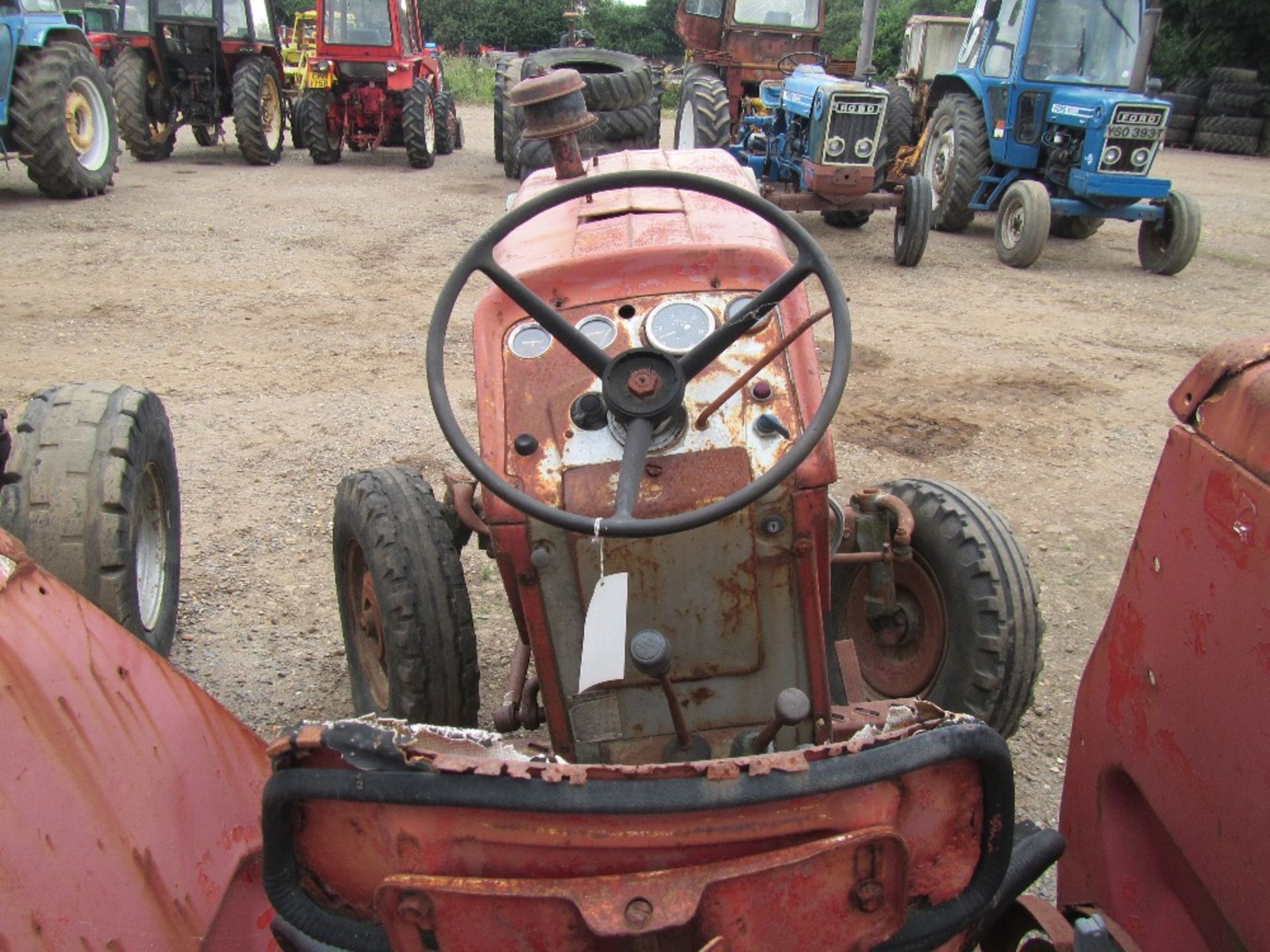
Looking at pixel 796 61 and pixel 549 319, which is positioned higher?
pixel 796 61

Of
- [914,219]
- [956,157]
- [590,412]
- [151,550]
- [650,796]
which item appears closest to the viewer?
[650,796]

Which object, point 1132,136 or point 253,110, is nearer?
point 1132,136

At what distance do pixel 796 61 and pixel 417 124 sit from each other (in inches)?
171

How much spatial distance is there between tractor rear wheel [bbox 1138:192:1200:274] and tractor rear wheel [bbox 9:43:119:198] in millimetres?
8774

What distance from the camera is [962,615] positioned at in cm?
239

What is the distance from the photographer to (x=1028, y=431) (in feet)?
15.9

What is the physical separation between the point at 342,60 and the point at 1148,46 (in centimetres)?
813

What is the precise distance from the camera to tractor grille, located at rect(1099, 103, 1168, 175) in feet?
25.9

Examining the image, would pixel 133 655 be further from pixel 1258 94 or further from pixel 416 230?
pixel 1258 94

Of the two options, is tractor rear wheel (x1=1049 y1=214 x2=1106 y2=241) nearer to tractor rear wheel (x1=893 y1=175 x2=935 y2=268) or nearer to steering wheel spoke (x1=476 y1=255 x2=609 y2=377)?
tractor rear wheel (x1=893 y1=175 x2=935 y2=268)

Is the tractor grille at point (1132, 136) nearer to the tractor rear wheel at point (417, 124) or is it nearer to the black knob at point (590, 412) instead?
the tractor rear wheel at point (417, 124)

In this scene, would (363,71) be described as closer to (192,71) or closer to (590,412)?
(192,71)

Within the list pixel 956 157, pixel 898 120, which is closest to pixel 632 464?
pixel 956 157

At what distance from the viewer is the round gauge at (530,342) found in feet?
6.54
